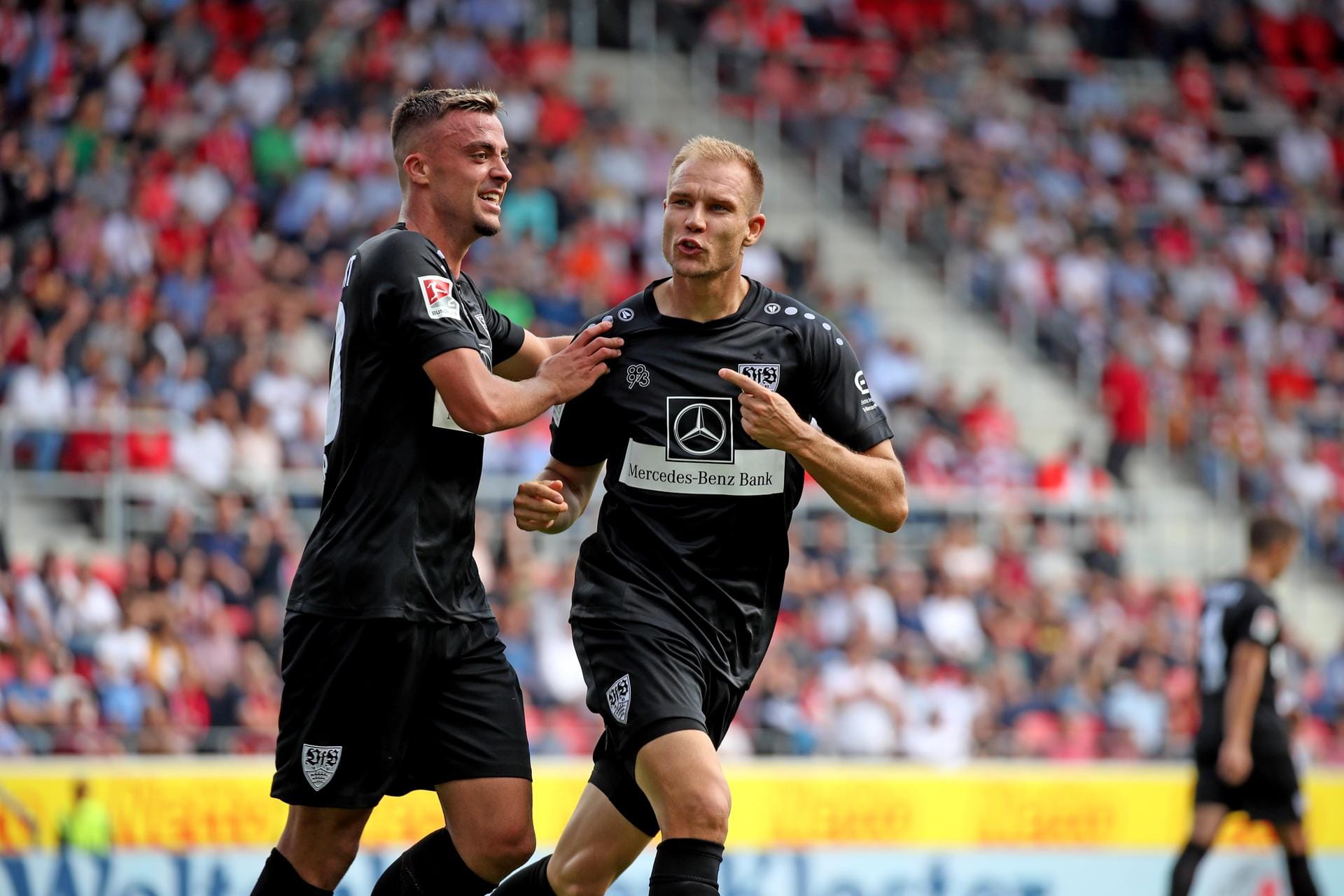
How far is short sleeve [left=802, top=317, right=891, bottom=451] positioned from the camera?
19.5 ft

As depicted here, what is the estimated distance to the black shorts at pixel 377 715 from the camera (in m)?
5.52

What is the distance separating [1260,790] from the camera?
1035 centimetres

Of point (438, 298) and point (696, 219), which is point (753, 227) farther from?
point (438, 298)

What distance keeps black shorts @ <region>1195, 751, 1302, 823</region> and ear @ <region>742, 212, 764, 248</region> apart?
219 inches

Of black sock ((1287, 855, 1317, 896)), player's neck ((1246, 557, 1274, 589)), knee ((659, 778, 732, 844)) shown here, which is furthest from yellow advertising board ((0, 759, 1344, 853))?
knee ((659, 778, 732, 844))

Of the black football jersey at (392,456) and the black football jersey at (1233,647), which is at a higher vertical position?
the black football jersey at (392,456)

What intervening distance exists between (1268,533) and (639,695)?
563cm

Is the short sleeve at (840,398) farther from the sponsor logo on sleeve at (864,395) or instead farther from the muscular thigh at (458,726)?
the muscular thigh at (458,726)

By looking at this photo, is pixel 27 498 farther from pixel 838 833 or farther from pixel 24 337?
pixel 838 833

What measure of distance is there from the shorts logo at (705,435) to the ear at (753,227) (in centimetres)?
52

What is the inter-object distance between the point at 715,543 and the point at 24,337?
9.26 metres

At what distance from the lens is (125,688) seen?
39.9 ft

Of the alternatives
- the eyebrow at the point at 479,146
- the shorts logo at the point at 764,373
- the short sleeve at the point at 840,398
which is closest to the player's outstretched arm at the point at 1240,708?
the short sleeve at the point at 840,398

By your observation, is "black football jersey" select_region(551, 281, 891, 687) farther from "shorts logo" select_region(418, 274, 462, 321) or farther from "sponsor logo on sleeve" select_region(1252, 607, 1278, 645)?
"sponsor logo on sleeve" select_region(1252, 607, 1278, 645)
